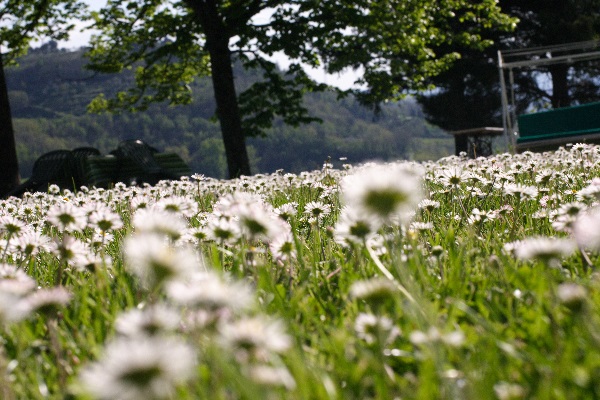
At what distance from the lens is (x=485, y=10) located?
18281 mm

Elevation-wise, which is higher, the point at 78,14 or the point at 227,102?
the point at 78,14

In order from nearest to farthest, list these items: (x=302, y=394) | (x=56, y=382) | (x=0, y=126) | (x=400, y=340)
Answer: (x=302, y=394)
(x=56, y=382)
(x=400, y=340)
(x=0, y=126)

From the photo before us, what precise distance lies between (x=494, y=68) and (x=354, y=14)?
804 inches

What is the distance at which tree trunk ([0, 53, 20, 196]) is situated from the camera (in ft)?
47.1

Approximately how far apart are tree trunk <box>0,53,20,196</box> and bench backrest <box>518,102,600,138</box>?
1347 centimetres

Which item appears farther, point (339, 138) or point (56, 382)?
point (339, 138)

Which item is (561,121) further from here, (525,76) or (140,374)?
(525,76)

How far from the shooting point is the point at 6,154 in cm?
1455

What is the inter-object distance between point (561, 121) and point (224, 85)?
947 cm

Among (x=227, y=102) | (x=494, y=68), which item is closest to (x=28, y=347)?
(x=227, y=102)

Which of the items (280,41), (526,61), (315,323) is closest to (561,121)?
(526,61)

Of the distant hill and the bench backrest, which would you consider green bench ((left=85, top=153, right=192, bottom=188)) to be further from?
the distant hill

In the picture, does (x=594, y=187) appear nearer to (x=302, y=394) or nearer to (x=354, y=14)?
(x=302, y=394)

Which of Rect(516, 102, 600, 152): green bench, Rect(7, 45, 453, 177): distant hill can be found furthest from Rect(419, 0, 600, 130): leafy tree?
Rect(7, 45, 453, 177): distant hill
